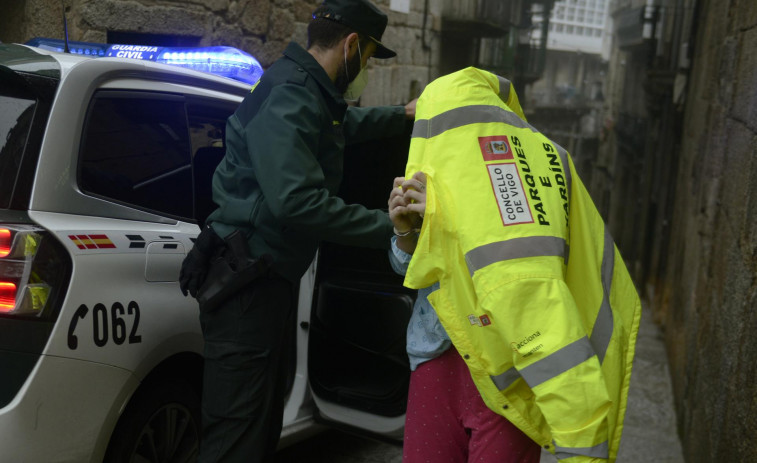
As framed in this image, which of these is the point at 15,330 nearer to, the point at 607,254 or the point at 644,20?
the point at 607,254

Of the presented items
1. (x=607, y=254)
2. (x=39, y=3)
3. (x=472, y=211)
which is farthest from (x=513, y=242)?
(x=39, y=3)

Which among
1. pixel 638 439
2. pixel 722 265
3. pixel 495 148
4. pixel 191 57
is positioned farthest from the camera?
pixel 638 439

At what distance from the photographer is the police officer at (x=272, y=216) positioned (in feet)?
8.40

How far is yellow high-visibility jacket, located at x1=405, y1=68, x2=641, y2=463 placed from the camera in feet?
5.66

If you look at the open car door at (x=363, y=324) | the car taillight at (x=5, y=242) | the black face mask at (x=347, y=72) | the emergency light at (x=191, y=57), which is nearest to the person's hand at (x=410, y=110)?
the open car door at (x=363, y=324)

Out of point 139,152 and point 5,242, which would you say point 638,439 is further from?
point 5,242

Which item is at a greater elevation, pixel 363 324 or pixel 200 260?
pixel 200 260

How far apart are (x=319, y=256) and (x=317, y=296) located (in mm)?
174

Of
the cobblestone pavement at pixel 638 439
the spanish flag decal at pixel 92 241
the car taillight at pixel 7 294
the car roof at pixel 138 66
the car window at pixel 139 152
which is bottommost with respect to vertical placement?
the cobblestone pavement at pixel 638 439

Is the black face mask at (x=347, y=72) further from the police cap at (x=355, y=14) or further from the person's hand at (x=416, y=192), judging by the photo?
the person's hand at (x=416, y=192)

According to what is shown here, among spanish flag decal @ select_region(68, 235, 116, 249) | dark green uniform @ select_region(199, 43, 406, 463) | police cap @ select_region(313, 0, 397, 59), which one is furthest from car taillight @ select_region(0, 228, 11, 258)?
police cap @ select_region(313, 0, 397, 59)

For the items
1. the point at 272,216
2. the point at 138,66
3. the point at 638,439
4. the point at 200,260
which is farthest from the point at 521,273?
the point at 638,439

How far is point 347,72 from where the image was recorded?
2.93 metres

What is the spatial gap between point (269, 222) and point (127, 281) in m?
0.49
